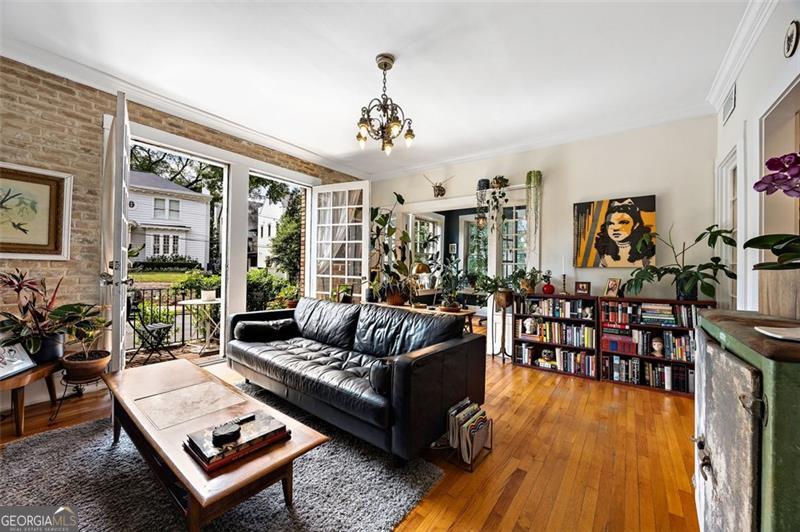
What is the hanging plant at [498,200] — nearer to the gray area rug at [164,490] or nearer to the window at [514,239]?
the window at [514,239]

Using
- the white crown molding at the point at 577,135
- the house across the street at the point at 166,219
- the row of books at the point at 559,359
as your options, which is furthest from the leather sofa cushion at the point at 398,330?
the house across the street at the point at 166,219

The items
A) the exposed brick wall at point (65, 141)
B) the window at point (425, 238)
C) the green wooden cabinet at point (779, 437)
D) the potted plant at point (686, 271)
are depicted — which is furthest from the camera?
the window at point (425, 238)

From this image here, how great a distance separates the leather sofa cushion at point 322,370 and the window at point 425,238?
9.37 feet

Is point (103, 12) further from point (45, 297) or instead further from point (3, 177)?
point (45, 297)

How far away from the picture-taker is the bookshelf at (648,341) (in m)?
3.12

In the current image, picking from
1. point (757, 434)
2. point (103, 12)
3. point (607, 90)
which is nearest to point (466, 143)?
point (607, 90)

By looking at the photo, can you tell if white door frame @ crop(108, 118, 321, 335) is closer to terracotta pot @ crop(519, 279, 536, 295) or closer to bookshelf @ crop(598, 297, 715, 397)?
terracotta pot @ crop(519, 279, 536, 295)

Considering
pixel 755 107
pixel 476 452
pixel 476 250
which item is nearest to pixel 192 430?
pixel 476 452

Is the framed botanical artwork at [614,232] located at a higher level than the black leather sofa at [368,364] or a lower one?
higher

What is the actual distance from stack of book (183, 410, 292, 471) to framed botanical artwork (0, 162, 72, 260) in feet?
8.15

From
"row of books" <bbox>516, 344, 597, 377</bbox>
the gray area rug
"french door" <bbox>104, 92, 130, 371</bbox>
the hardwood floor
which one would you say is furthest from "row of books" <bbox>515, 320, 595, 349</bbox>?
"french door" <bbox>104, 92, 130, 371</bbox>

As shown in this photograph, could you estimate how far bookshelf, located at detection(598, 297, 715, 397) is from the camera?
3.12 meters

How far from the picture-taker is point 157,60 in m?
2.66

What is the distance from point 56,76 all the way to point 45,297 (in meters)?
1.86
